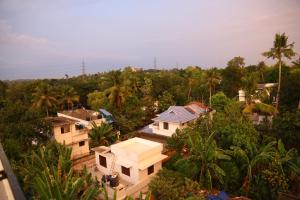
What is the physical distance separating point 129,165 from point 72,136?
829 cm

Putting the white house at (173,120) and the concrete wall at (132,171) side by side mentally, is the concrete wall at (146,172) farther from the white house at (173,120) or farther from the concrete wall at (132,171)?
the white house at (173,120)

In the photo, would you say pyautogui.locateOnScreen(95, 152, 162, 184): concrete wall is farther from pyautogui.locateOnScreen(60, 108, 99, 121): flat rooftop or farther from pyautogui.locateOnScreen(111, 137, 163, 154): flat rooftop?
pyautogui.locateOnScreen(60, 108, 99, 121): flat rooftop

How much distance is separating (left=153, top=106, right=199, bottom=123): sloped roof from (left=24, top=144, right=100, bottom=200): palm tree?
11.5m

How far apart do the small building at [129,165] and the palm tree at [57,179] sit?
1.75 meters

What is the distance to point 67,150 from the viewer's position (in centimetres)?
1531

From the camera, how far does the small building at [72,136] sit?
20812 mm

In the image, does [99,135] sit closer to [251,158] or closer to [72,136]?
[72,136]

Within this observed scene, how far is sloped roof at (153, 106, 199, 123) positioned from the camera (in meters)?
24.3

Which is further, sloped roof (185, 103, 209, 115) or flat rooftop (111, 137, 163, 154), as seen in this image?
sloped roof (185, 103, 209, 115)

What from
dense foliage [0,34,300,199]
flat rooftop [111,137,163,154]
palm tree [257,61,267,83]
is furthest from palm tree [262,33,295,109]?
palm tree [257,61,267,83]

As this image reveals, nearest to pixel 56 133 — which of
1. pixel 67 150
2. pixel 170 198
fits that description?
pixel 67 150

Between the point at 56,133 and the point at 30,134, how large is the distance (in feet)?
8.62

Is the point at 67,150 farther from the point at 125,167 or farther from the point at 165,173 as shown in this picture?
the point at 165,173

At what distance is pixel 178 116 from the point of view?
24.8 metres
